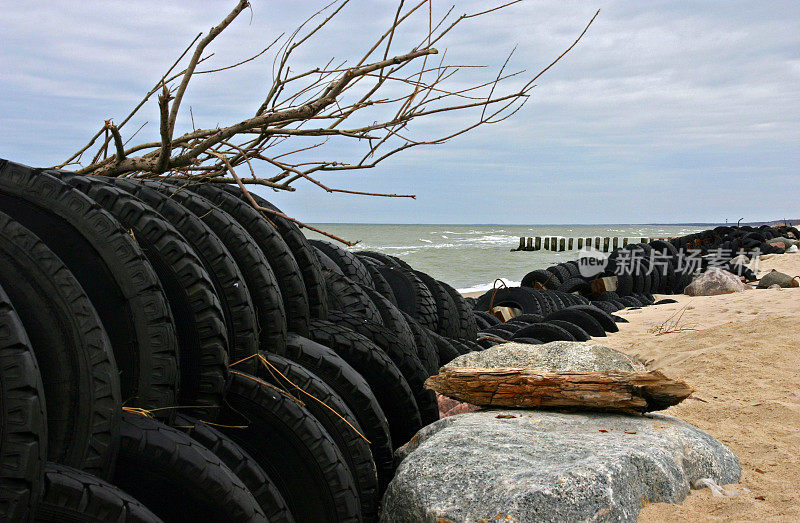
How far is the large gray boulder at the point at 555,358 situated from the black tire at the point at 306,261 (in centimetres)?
115

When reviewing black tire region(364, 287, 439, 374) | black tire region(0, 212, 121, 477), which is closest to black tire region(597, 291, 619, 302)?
black tire region(364, 287, 439, 374)

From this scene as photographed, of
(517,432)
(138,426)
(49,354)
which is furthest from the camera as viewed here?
(517,432)

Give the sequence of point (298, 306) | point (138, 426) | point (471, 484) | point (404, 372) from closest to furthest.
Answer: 1. point (138, 426)
2. point (471, 484)
3. point (298, 306)
4. point (404, 372)

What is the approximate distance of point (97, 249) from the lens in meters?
2.38

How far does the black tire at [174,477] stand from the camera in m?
2.16

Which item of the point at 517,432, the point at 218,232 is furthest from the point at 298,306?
the point at 517,432

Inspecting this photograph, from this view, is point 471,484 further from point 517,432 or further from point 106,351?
point 106,351

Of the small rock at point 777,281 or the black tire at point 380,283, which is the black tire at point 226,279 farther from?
the small rock at point 777,281

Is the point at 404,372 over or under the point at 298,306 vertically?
under

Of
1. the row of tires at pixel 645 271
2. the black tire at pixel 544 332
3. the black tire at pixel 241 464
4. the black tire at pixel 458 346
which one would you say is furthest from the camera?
the row of tires at pixel 645 271

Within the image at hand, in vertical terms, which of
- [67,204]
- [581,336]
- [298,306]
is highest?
[67,204]

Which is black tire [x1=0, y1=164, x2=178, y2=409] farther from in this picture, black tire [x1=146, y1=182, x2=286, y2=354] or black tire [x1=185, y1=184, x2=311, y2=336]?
black tire [x1=185, y1=184, x2=311, y2=336]

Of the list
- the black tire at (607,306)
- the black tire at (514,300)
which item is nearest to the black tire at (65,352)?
the black tire at (514,300)

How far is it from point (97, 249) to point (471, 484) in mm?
1647
